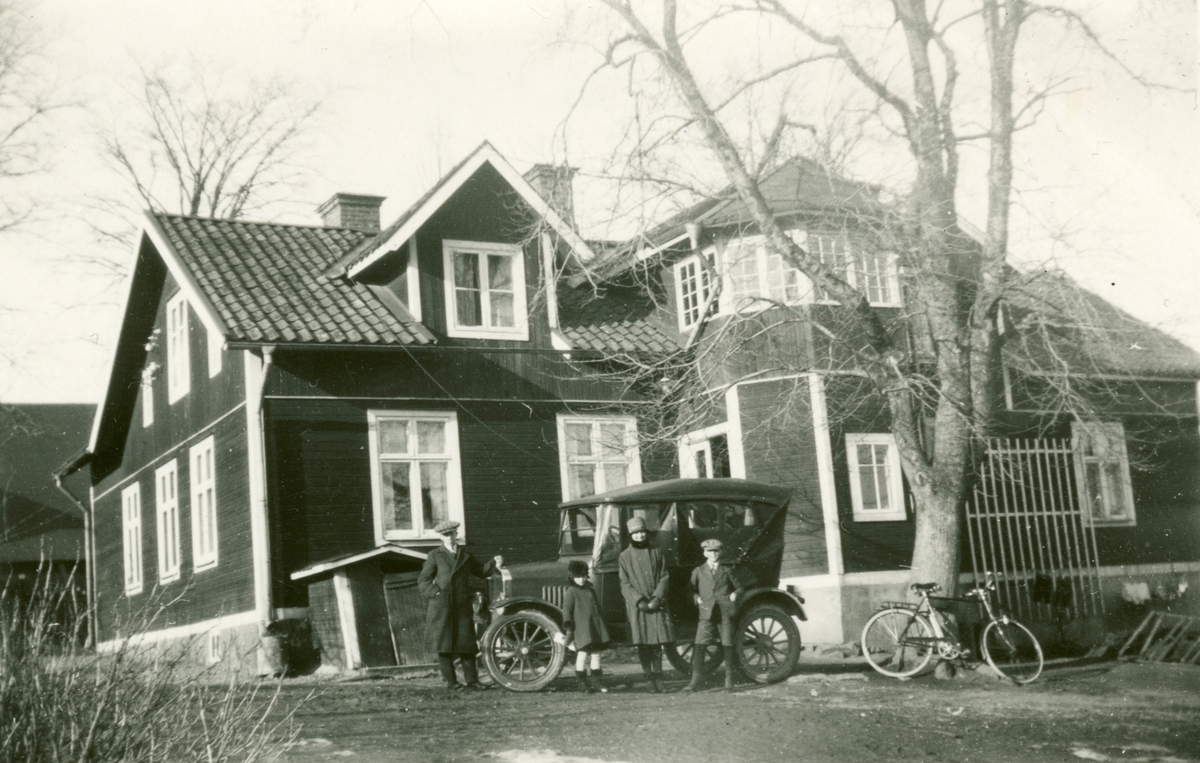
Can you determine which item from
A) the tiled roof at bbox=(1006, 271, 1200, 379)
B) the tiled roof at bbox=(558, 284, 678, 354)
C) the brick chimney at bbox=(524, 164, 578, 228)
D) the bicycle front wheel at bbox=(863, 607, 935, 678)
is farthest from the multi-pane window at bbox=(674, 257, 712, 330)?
the bicycle front wheel at bbox=(863, 607, 935, 678)

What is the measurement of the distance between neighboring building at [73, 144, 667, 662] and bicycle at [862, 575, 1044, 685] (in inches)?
224

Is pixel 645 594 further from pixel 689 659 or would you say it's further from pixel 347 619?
pixel 347 619

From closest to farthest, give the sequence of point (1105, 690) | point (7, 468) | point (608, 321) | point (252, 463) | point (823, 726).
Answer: point (823, 726) < point (1105, 690) < point (252, 463) < point (608, 321) < point (7, 468)

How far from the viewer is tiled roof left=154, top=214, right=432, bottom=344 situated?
1738 cm

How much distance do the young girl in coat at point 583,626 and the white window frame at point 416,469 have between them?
5588 millimetres

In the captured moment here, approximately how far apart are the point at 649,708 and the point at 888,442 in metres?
9.23

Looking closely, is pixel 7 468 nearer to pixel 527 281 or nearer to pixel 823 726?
pixel 527 281

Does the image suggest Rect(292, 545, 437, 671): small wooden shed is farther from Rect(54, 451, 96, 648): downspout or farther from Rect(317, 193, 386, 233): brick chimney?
Rect(54, 451, 96, 648): downspout

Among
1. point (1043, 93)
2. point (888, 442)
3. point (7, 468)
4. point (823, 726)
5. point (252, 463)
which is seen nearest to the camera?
point (823, 726)

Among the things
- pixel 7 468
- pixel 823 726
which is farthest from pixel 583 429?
pixel 7 468

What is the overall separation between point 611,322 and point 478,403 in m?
2.78

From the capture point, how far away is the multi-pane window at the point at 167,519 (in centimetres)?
2103

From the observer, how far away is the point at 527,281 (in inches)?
770

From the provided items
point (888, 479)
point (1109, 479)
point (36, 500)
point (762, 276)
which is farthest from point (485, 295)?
point (36, 500)
